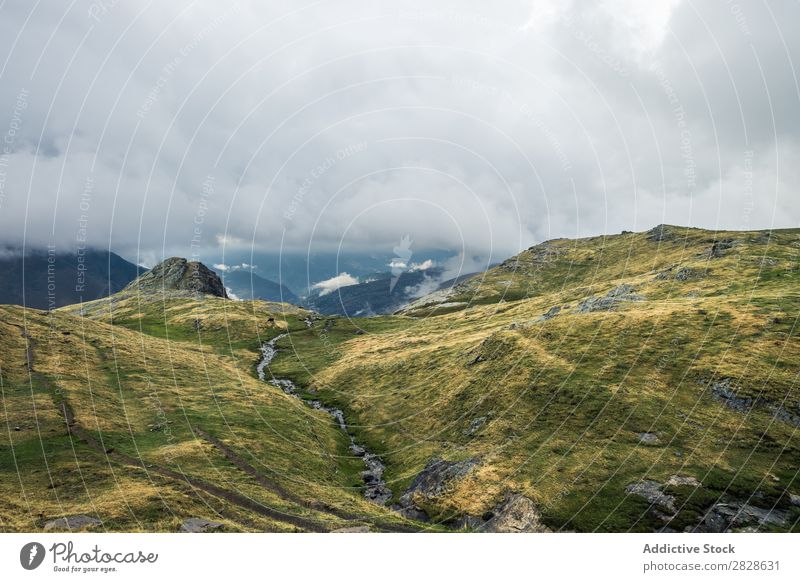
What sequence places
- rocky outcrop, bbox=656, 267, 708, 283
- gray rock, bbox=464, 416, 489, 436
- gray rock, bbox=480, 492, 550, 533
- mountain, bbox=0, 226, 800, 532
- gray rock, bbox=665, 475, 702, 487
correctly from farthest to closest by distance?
rocky outcrop, bbox=656, 267, 708, 283 → gray rock, bbox=464, 416, 489, 436 → gray rock, bbox=665, 475, 702, 487 → gray rock, bbox=480, 492, 550, 533 → mountain, bbox=0, 226, 800, 532

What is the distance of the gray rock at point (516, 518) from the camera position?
43.0 m

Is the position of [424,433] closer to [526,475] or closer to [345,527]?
[526,475]

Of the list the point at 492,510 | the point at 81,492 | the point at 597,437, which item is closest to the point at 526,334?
the point at 597,437

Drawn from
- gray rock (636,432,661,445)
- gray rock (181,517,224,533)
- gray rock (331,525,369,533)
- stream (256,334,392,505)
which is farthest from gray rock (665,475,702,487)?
gray rock (181,517,224,533)

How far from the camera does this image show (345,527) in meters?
40.6

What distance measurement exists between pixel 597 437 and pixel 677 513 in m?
14.1

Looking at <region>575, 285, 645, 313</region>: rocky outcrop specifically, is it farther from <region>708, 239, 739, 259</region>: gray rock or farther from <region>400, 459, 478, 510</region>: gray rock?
<region>708, 239, 739, 259</region>: gray rock

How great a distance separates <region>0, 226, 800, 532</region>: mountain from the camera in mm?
42084

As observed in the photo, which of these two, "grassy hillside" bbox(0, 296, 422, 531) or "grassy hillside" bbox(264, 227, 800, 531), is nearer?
"grassy hillside" bbox(0, 296, 422, 531)

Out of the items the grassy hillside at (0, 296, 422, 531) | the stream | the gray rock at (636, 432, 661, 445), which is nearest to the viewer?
the grassy hillside at (0, 296, 422, 531)

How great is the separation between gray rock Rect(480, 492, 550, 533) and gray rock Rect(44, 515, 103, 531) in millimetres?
37388

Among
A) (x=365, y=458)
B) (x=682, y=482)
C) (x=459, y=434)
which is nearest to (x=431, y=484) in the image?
(x=459, y=434)
